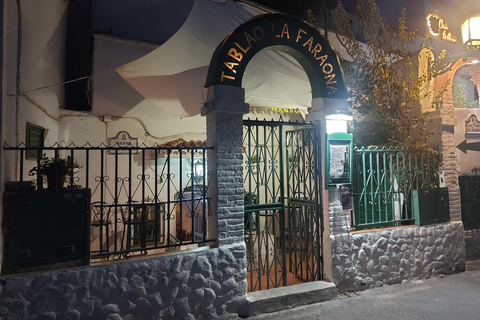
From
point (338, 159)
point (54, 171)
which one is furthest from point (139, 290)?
point (338, 159)

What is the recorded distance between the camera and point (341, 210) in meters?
5.67

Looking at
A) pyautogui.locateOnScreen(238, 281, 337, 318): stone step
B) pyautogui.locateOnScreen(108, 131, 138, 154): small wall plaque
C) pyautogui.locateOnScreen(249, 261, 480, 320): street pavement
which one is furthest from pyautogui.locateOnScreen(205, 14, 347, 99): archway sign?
pyautogui.locateOnScreen(108, 131, 138, 154): small wall plaque

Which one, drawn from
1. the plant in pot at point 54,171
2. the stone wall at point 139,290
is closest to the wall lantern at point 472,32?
the stone wall at point 139,290

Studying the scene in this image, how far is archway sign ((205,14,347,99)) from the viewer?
16.1 ft

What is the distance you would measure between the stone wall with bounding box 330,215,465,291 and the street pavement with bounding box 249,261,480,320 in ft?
0.67

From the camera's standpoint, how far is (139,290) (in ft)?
13.7

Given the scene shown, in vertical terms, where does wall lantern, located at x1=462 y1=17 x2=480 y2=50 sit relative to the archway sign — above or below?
above

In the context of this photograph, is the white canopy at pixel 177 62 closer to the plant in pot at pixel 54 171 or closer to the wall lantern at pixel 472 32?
the plant in pot at pixel 54 171

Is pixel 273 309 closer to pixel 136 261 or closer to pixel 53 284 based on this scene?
pixel 136 261

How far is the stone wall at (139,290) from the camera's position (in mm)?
3666

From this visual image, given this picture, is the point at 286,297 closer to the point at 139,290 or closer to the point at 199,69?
the point at 139,290

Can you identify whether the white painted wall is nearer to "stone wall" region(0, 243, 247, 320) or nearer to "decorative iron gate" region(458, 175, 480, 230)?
"decorative iron gate" region(458, 175, 480, 230)

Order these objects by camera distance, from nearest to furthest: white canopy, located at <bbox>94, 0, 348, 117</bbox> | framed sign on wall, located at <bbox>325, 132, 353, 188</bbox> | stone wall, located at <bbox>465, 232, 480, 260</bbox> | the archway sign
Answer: the archway sign < framed sign on wall, located at <bbox>325, 132, 353, 188</bbox> < white canopy, located at <bbox>94, 0, 348, 117</bbox> < stone wall, located at <bbox>465, 232, 480, 260</bbox>

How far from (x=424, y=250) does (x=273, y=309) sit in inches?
139
